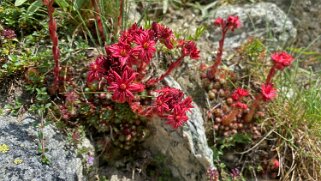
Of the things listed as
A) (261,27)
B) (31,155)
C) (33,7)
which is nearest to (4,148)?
(31,155)

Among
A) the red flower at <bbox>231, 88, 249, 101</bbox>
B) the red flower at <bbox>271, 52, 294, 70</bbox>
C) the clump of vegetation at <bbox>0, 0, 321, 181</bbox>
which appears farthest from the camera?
the red flower at <bbox>231, 88, 249, 101</bbox>

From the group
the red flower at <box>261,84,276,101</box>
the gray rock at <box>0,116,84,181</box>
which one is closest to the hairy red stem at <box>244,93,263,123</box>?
the red flower at <box>261,84,276,101</box>

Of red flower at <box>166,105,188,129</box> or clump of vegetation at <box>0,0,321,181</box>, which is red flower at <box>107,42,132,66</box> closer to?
clump of vegetation at <box>0,0,321,181</box>

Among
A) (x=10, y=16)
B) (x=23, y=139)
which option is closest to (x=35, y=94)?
(x=23, y=139)

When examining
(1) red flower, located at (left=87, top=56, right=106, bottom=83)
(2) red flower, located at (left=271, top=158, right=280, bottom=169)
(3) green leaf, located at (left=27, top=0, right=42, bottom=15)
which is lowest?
(2) red flower, located at (left=271, top=158, right=280, bottom=169)

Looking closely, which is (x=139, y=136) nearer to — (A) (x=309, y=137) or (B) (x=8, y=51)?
(B) (x=8, y=51)
